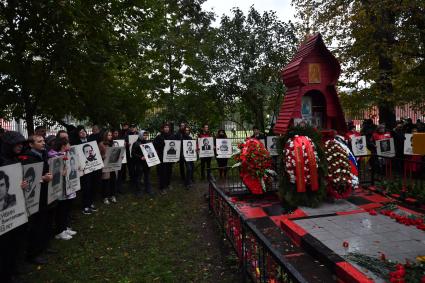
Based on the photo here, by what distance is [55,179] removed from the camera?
5.60 meters

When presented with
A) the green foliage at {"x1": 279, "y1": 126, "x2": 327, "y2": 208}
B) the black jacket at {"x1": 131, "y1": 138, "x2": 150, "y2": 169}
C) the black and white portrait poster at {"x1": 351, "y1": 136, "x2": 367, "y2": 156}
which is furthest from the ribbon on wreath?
the black and white portrait poster at {"x1": 351, "y1": 136, "x2": 367, "y2": 156}

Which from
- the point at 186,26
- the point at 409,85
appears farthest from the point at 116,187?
the point at 409,85

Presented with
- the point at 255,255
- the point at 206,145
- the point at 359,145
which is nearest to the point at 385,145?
the point at 359,145

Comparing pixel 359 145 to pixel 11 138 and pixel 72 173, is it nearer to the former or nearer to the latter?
pixel 72 173

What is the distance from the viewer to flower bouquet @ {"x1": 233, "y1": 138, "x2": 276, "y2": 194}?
8844 millimetres

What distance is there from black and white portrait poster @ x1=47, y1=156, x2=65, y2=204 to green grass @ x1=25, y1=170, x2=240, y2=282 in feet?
3.38

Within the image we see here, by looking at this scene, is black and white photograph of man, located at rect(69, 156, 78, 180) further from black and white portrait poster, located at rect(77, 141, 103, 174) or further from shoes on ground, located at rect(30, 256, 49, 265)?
shoes on ground, located at rect(30, 256, 49, 265)

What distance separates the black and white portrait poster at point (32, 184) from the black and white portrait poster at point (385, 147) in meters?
10.5

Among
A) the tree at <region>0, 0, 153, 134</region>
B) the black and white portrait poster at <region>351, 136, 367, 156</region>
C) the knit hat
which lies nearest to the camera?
the knit hat

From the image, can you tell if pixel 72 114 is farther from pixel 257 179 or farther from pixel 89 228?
pixel 257 179

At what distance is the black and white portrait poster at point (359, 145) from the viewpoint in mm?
11578

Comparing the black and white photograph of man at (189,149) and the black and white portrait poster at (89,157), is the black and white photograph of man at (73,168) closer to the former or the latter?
the black and white portrait poster at (89,157)

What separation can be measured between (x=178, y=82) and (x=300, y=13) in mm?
7022

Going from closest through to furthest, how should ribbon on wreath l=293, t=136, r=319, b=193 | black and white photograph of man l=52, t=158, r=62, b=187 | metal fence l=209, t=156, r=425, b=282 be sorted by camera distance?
1. metal fence l=209, t=156, r=425, b=282
2. black and white photograph of man l=52, t=158, r=62, b=187
3. ribbon on wreath l=293, t=136, r=319, b=193
